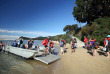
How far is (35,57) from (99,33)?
1228 centimetres

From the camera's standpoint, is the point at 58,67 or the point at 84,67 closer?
the point at 84,67

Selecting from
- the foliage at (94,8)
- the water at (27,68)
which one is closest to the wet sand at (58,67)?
the water at (27,68)

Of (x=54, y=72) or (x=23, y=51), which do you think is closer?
(x=54, y=72)

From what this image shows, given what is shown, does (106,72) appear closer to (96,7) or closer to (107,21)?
(107,21)

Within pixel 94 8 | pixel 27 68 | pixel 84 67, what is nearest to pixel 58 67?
pixel 84 67

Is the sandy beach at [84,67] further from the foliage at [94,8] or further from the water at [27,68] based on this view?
the foliage at [94,8]

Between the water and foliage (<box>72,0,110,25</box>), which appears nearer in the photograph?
the water

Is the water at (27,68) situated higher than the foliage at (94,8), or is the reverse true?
the foliage at (94,8)

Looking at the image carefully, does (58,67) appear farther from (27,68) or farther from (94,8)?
(94,8)

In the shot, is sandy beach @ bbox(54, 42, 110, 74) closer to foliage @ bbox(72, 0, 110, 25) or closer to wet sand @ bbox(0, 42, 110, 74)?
wet sand @ bbox(0, 42, 110, 74)

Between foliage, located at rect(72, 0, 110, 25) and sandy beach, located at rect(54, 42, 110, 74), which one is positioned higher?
foliage, located at rect(72, 0, 110, 25)

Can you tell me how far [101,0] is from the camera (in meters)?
17.9

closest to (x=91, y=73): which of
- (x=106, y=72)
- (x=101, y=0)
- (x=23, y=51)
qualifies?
(x=106, y=72)

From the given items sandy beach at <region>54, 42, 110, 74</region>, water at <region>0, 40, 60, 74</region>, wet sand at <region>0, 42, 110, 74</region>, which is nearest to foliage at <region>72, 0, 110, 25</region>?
sandy beach at <region>54, 42, 110, 74</region>
